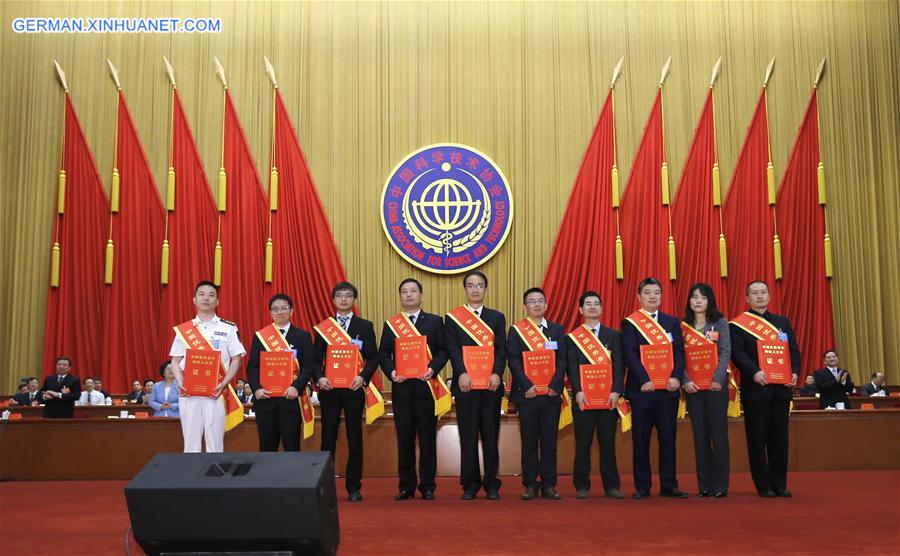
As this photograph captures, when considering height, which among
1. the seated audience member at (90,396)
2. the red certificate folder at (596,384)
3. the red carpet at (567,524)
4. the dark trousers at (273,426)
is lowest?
the red carpet at (567,524)

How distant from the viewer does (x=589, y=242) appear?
8555 mm

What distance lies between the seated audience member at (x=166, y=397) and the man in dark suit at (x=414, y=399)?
2873 mm

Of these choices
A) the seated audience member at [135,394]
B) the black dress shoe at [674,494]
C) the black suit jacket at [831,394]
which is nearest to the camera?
the black dress shoe at [674,494]

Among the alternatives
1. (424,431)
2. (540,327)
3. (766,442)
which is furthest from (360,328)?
(766,442)

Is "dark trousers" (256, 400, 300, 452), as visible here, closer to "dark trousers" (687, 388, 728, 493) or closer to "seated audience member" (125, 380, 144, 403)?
"dark trousers" (687, 388, 728, 493)

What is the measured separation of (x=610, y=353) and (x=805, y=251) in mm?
5265

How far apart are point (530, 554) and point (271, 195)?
6.56 meters

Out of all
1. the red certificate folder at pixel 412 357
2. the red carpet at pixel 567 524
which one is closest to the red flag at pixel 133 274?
the red carpet at pixel 567 524

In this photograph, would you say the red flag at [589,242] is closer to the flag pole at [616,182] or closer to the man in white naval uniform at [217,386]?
the flag pole at [616,182]

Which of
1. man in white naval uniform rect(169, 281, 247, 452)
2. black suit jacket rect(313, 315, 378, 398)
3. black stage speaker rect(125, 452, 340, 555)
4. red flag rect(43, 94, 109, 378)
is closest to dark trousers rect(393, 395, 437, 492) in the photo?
black suit jacket rect(313, 315, 378, 398)

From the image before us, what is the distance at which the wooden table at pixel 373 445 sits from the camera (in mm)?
5504

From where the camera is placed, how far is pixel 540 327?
4.19 m

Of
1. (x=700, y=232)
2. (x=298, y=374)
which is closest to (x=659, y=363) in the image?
(x=298, y=374)

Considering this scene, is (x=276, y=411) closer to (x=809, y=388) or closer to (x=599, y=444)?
(x=599, y=444)
